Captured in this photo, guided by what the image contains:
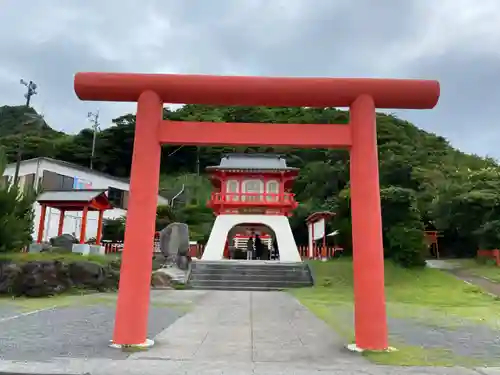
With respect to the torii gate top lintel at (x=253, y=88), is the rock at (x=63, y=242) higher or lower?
lower

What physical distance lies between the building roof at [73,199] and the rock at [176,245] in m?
4.10

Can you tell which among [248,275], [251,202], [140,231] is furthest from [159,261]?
[140,231]

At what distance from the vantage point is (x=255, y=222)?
22.3 meters

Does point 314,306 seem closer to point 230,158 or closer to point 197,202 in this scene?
point 230,158

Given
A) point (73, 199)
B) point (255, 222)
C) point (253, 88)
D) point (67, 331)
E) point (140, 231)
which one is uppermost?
point (73, 199)

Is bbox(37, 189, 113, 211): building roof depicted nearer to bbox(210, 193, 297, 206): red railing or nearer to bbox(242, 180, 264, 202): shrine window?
bbox(210, 193, 297, 206): red railing

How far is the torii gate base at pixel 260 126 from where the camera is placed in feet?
19.3

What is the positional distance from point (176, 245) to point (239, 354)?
46.2 ft

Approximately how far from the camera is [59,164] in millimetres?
30922

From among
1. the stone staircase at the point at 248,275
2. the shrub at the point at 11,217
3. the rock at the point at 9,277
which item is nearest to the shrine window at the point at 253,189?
the stone staircase at the point at 248,275

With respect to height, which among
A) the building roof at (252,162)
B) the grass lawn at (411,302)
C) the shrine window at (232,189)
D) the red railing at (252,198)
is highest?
the building roof at (252,162)

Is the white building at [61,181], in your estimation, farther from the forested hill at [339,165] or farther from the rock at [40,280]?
the rock at [40,280]

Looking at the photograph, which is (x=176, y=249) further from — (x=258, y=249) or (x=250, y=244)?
(x=258, y=249)

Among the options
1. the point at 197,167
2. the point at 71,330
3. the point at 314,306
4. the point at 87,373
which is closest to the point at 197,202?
the point at 197,167
